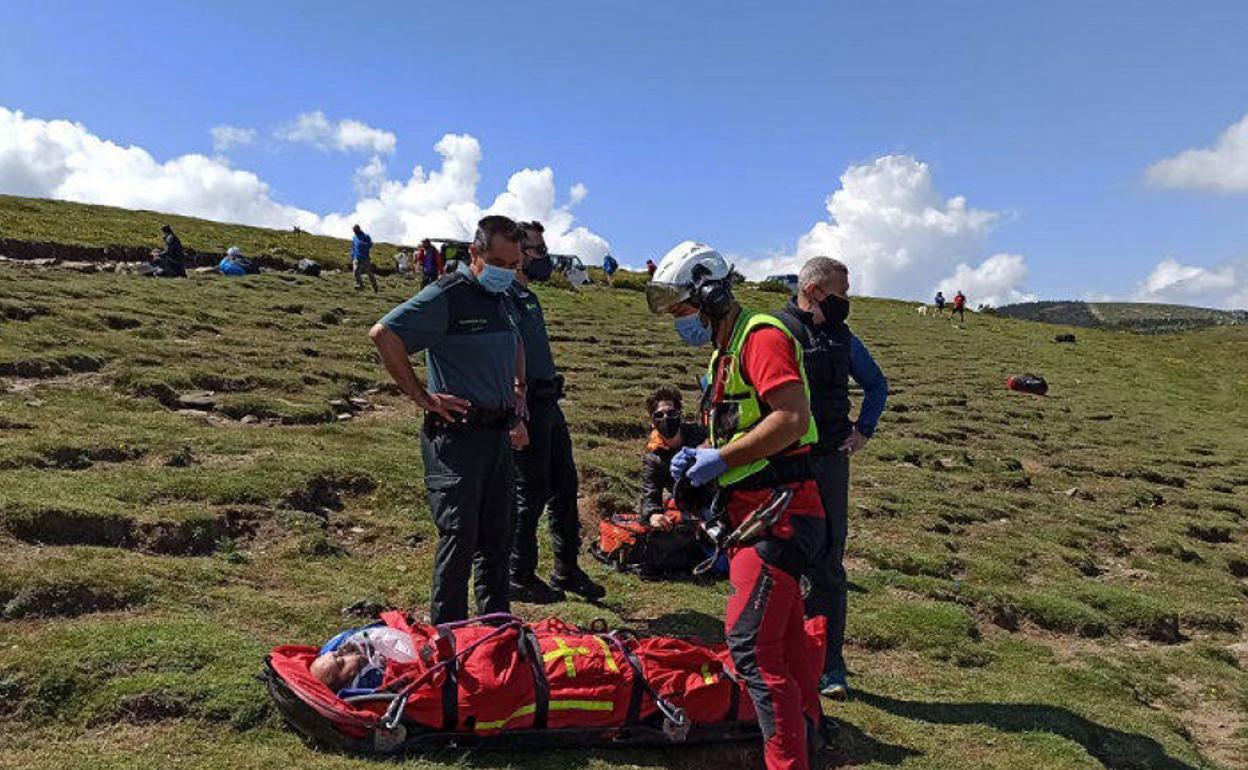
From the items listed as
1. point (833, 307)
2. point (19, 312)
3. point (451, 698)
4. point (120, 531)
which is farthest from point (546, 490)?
point (19, 312)

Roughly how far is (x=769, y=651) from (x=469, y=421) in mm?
3011

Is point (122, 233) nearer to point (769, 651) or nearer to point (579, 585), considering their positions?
point (579, 585)

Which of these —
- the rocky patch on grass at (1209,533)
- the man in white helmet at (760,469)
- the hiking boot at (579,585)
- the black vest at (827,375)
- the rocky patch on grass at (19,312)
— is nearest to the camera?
the man in white helmet at (760,469)

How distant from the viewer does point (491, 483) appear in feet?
24.2

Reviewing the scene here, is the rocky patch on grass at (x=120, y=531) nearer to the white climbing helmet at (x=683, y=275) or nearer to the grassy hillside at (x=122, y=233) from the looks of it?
the white climbing helmet at (x=683, y=275)

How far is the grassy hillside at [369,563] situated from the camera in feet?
21.7

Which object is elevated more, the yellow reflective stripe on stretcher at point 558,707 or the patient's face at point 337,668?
the patient's face at point 337,668

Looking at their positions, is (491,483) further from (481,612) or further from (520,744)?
(520,744)

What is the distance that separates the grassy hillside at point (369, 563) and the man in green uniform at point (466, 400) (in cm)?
173

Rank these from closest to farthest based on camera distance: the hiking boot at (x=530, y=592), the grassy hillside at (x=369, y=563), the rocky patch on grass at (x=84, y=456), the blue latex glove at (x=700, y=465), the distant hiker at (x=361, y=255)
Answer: the blue latex glove at (x=700, y=465) < the grassy hillside at (x=369, y=563) < the hiking boot at (x=530, y=592) < the rocky patch on grass at (x=84, y=456) < the distant hiker at (x=361, y=255)

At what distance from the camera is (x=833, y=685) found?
8.15m

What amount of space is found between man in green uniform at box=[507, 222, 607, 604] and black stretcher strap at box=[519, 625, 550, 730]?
2.88 meters

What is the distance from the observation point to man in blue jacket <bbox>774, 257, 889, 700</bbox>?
24.5ft

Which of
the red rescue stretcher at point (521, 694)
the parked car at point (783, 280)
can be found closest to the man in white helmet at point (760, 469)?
→ the red rescue stretcher at point (521, 694)
